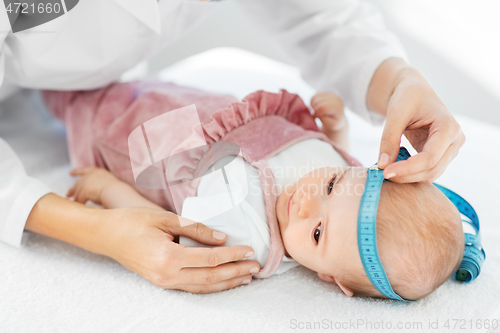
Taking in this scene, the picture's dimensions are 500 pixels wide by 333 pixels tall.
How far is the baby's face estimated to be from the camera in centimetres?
58

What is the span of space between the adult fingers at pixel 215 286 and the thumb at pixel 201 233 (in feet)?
0.20

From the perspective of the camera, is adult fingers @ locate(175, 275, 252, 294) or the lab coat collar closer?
adult fingers @ locate(175, 275, 252, 294)

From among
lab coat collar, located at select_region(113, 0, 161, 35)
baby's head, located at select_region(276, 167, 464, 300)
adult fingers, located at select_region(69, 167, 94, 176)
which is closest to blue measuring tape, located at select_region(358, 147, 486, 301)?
baby's head, located at select_region(276, 167, 464, 300)

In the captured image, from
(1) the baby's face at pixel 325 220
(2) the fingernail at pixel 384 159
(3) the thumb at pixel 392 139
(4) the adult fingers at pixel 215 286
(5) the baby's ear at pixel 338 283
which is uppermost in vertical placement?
(3) the thumb at pixel 392 139

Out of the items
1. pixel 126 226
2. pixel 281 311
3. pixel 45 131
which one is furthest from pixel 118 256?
pixel 45 131

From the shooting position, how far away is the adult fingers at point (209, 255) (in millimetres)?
582

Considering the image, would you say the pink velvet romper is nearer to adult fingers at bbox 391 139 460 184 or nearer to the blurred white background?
adult fingers at bbox 391 139 460 184

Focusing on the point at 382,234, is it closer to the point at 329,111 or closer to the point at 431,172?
the point at 431,172

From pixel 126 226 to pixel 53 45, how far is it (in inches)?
13.5

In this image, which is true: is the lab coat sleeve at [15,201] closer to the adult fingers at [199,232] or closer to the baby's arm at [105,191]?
the baby's arm at [105,191]

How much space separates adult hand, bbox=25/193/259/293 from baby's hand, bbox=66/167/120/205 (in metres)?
0.13

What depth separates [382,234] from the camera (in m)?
0.56

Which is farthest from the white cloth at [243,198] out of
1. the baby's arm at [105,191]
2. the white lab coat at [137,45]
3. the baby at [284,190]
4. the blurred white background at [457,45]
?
the blurred white background at [457,45]

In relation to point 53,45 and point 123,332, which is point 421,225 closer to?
point 123,332
